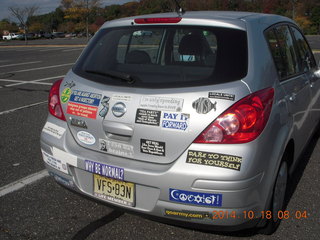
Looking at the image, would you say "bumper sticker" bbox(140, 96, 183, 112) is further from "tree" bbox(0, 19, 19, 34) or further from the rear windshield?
"tree" bbox(0, 19, 19, 34)

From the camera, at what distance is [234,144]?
2.01 metres

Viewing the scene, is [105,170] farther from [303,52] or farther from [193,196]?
[303,52]

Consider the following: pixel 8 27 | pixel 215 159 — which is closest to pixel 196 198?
pixel 215 159

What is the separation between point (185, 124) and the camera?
205 centimetres

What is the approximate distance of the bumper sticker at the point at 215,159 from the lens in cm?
198

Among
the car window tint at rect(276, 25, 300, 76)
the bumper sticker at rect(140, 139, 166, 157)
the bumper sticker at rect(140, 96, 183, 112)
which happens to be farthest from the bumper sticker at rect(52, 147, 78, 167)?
the car window tint at rect(276, 25, 300, 76)

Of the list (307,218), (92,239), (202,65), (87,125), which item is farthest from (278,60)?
(92,239)

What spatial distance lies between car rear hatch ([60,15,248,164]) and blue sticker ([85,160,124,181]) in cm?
10

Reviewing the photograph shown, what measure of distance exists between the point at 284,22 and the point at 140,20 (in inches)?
53.8

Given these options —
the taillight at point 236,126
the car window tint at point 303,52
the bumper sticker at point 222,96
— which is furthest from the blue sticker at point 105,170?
the car window tint at point 303,52

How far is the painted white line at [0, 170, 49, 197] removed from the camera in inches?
127

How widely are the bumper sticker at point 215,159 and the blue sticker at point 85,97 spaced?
757 millimetres

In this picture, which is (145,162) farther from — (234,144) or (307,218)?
(307,218)

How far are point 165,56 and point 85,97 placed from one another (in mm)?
869
